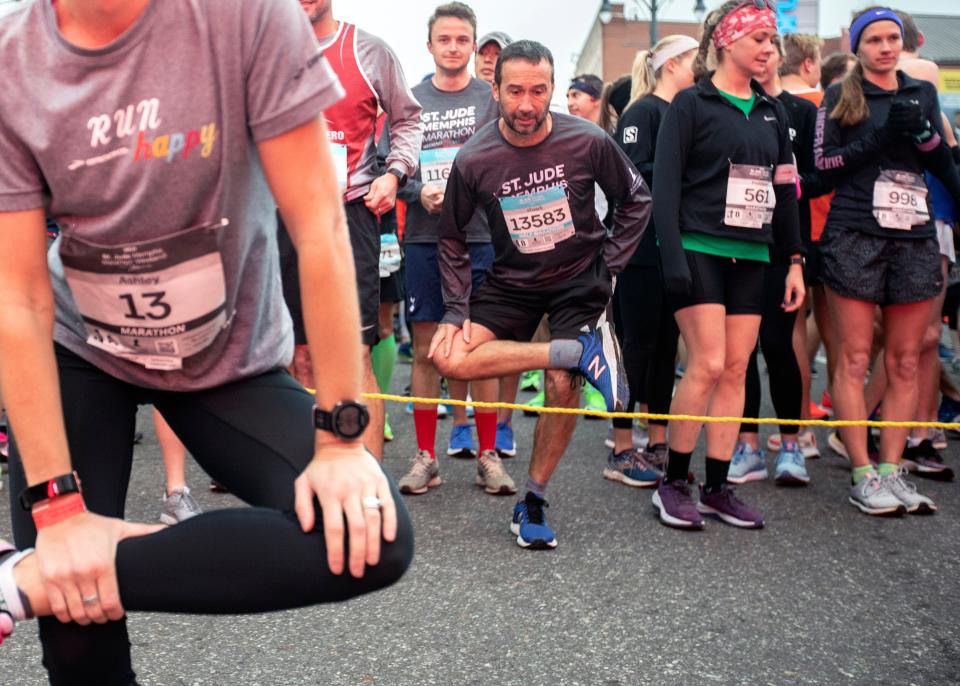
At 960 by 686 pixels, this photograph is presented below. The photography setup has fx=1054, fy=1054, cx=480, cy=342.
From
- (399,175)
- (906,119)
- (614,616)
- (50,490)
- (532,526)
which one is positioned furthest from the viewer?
(906,119)

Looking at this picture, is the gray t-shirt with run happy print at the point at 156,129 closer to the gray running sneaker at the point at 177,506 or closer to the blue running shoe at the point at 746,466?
the gray running sneaker at the point at 177,506

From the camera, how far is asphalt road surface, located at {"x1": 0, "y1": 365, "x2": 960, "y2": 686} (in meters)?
2.87

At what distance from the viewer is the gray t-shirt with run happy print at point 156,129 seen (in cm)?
164

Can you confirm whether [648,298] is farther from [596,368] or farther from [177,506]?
[177,506]

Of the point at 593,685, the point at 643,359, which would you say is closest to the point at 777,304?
the point at 643,359

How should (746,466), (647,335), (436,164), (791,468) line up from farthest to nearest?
(436,164), (647,335), (746,466), (791,468)

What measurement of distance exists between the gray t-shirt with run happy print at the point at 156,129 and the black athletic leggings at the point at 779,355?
3740 millimetres

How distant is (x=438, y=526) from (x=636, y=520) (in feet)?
2.77

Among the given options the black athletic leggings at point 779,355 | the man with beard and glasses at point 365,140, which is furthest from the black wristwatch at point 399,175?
the black athletic leggings at point 779,355

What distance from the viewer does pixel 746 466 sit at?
525 cm

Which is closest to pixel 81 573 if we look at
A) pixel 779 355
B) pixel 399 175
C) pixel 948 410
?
pixel 399 175

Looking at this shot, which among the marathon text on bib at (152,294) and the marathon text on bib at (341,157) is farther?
the marathon text on bib at (341,157)

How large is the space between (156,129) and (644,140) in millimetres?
3915

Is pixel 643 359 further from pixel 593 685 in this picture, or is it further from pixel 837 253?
pixel 593 685
